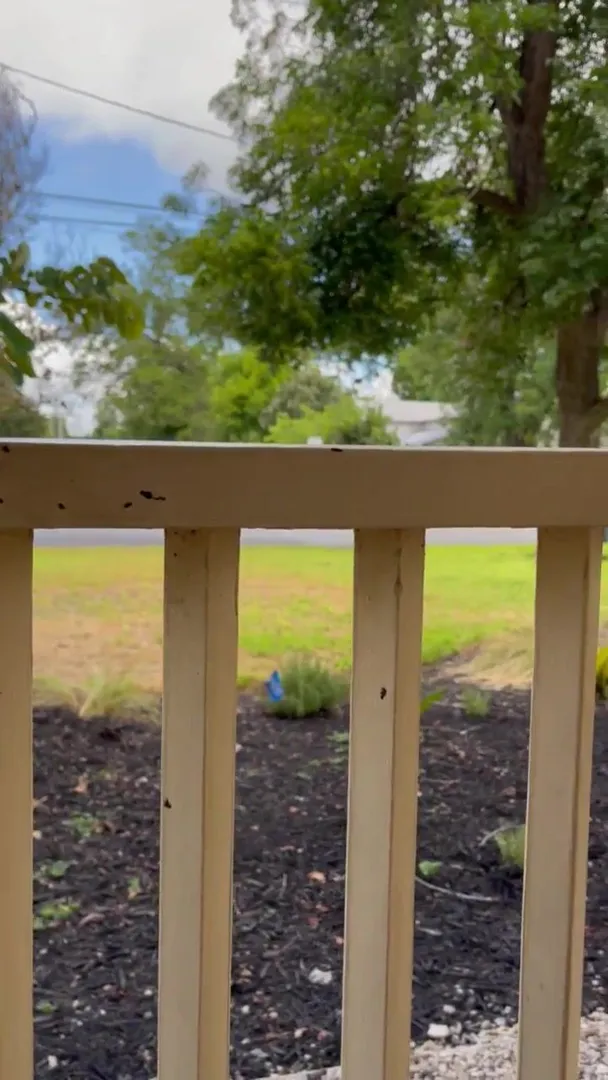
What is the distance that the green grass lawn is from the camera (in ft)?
2.86

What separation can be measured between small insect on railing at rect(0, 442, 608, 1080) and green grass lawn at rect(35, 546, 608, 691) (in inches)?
10.2

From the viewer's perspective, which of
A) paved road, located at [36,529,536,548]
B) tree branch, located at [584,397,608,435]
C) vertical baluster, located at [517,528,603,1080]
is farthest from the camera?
tree branch, located at [584,397,608,435]

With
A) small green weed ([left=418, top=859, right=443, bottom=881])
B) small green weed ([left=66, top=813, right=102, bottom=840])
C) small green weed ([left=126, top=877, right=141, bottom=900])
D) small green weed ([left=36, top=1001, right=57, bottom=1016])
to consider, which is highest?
small green weed ([left=66, top=813, right=102, bottom=840])

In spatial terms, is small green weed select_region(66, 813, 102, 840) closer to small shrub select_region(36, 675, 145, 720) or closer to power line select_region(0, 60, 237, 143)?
small shrub select_region(36, 675, 145, 720)

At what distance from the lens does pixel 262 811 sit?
43.0 inches

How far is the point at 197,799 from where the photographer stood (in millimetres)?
556

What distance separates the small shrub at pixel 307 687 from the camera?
102 cm

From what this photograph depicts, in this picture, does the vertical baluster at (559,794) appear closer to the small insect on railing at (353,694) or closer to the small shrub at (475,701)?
the small insect on railing at (353,694)

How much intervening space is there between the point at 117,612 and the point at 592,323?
0.61 metres

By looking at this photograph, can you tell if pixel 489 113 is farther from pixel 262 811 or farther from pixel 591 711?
pixel 262 811

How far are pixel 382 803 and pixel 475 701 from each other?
528 mm

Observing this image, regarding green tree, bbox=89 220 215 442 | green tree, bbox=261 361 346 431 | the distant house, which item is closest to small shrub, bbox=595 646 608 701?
the distant house

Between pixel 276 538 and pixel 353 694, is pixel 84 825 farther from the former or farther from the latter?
pixel 353 694

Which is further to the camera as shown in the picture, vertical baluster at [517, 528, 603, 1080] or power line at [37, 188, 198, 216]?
power line at [37, 188, 198, 216]
